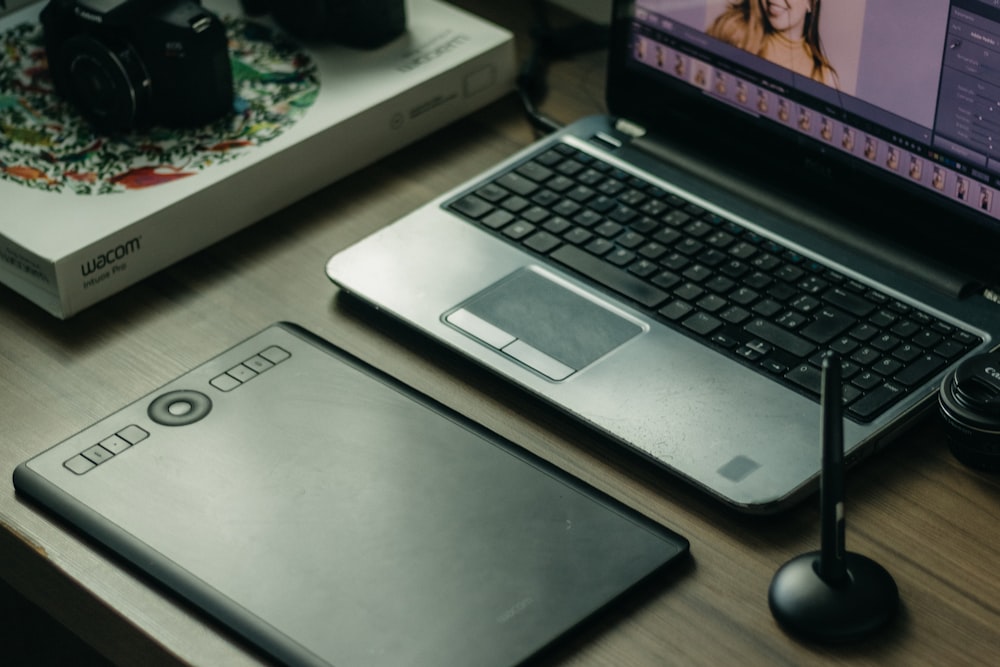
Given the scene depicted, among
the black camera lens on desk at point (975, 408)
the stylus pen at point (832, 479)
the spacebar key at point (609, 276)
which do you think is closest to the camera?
the stylus pen at point (832, 479)

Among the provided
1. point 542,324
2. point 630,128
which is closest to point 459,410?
point 542,324

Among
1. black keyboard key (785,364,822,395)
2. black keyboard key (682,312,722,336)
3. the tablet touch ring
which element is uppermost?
black keyboard key (682,312,722,336)

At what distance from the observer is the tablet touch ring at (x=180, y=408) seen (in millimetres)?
782

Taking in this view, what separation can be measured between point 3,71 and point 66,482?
42 cm

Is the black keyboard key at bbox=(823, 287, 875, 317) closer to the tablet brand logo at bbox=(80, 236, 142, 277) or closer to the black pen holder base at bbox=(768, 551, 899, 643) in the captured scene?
the black pen holder base at bbox=(768, 551, 899, 643)

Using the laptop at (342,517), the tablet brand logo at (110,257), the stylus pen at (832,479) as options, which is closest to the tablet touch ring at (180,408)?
the laptop at (342,517)

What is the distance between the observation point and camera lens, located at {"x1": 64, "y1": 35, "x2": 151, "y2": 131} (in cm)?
95

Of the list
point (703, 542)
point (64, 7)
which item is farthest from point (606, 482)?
point (64, 7)

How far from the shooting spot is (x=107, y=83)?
3.15 ft

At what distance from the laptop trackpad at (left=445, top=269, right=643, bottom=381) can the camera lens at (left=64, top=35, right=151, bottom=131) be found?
286 millimetres

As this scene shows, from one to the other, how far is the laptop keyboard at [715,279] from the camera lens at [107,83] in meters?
0.23

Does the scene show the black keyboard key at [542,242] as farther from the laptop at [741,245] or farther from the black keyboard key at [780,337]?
the black keyboard key at [780,337]

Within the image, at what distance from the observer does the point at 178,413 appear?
787 millimetres

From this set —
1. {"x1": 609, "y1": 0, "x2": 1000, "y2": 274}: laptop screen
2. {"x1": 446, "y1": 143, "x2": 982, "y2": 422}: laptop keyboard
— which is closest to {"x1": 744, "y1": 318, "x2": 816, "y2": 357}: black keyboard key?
{"x1": 446, "y1": 143, "x2": 982, "y2": 422}: laptop keyboard
